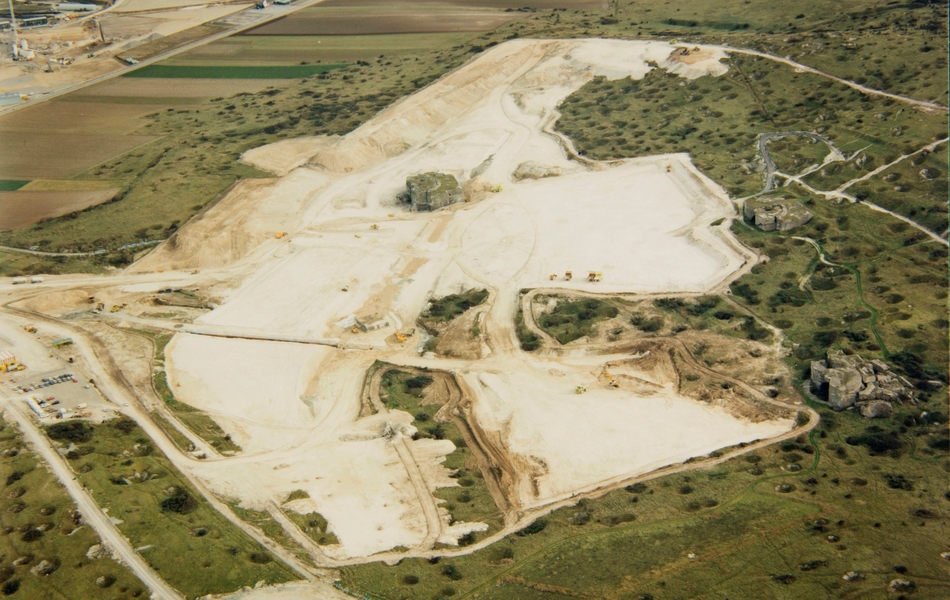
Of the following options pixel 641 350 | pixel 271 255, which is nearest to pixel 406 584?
pixel 641 350

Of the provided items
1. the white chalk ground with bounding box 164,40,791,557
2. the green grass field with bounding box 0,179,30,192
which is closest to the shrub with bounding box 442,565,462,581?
the white chalk ground with bounding box 164,40,791,557

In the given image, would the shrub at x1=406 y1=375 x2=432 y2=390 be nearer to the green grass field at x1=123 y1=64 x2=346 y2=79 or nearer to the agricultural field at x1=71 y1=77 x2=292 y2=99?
the agricultural field at x1=71 y1=77 x2=292 y2=99

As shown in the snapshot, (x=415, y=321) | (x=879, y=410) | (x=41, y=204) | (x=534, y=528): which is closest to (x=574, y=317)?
(x=415, y=321)

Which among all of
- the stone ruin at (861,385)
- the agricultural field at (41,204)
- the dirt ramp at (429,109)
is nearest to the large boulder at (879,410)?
the stone ruin at (861,385)

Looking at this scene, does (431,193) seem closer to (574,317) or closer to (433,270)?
(433,270)

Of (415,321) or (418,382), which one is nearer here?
(418,382)

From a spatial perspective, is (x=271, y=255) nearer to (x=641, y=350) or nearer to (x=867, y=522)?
(x=641, y=350)

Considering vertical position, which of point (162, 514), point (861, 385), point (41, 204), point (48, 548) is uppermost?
point (41, 204)
